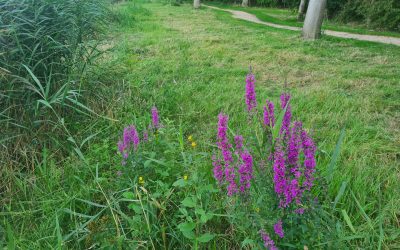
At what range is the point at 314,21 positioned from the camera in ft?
25.3

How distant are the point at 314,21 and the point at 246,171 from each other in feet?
23.0

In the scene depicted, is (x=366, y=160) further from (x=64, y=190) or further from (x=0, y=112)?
(x=0, y=112)

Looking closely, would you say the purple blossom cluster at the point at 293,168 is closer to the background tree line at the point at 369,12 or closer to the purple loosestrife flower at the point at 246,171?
the purple loosestrife flower at the point at 246,171

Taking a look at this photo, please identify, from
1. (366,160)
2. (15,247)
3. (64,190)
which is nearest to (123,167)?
(64,190)

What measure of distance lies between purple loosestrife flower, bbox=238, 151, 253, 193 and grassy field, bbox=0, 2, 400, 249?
1.02ft

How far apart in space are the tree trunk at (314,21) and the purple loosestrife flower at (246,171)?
695 cm

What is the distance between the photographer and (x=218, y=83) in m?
4.27

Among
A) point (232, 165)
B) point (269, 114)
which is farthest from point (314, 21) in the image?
point (232, 165)

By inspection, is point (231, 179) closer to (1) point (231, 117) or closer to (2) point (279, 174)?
(2) point (279, 174)

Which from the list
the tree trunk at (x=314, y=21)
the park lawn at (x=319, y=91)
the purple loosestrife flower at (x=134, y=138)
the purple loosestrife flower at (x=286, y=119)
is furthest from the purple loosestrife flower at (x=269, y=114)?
the tree trunk at (x=314, y=21)

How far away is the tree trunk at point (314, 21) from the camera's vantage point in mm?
7707

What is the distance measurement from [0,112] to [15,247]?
1.13m

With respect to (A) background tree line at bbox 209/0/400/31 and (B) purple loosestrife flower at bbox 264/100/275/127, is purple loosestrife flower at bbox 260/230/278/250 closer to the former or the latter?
(B) purple loosestrife flower at bbox 264/100/275/127

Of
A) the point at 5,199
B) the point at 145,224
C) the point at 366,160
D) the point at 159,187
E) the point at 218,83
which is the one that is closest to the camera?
the point at 145,224
